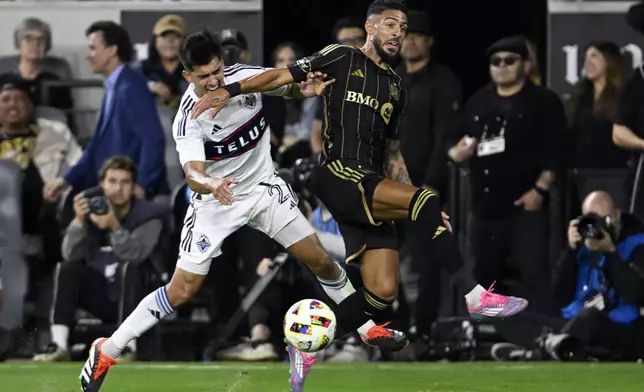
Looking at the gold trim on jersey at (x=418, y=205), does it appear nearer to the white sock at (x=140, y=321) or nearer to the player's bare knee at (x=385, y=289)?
the player's bare knee at (x=385, y=289)

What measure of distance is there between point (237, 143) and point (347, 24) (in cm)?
337

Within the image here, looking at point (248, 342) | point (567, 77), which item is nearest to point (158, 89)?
point (248, 342)

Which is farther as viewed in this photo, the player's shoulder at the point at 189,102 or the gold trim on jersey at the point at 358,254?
the player's shoulder at the point at 189,102

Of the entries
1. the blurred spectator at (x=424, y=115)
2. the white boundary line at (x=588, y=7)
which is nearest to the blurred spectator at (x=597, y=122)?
the white boundary line at (x=588, y=7)

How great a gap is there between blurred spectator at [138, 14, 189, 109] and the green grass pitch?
2313 millimetres

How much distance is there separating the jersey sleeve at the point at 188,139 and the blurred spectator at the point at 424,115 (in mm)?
3661

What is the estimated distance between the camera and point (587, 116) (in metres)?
12.0

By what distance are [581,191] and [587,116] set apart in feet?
2.05

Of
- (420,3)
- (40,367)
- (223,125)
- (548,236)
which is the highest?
(420,3)

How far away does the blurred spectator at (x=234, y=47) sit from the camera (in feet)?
38.0

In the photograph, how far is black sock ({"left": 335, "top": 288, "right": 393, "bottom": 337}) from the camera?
8.14 metres

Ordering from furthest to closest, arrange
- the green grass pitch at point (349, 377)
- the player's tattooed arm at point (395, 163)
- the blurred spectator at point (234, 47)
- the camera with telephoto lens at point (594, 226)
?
the blurred spectator at point (234, 47), the camera with telephoto lens at point (594, 226), the green grass pitch at point (349, 377), the player's tattooed arm at point (395, 163)

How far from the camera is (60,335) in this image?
466 inches

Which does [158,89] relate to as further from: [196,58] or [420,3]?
[196,58]
